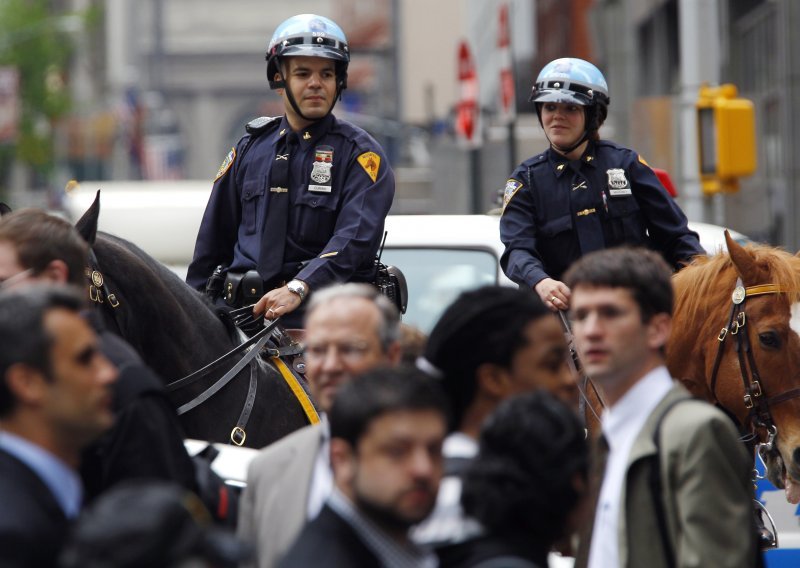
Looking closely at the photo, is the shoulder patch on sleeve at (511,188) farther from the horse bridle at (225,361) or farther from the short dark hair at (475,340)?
the short dark hair at (475,340)

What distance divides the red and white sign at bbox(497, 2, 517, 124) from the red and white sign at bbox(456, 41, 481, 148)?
506 mm

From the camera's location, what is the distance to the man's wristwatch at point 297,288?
7078mm

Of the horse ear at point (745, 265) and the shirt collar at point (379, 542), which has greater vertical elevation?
the horse ear at point (745, 265)

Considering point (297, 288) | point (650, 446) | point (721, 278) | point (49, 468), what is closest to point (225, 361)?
point (297, 288)

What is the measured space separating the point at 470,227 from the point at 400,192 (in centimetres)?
1950

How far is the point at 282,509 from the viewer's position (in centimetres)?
436

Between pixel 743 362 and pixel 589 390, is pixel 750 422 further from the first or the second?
pixel 589 390

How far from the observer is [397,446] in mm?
3730

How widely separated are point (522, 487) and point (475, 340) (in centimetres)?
72

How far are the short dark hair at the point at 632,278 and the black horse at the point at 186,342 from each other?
7.61ft

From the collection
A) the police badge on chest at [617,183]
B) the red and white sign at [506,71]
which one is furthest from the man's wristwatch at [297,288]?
the red and white sign at [506,71]

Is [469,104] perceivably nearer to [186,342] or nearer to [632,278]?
[186,342]

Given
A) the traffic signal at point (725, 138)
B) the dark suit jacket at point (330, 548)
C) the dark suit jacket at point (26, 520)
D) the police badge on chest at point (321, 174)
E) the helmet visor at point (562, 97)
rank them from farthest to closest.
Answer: the traffic signal at point (725, 138) → the police badge on chest at point (321, 174) → the helmet visor at point (562, 97) → the dark suit jacket at point (330, 548) → the dark suit jacket at point (26, 520)

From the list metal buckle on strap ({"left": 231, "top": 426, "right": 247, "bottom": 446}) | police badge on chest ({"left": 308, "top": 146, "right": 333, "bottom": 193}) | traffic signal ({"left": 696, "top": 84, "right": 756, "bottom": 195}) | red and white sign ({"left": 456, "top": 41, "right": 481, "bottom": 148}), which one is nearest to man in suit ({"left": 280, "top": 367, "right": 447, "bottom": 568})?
metal buckle on strap ({"left": 231, "top": 426, "right": 247, "bottom": 446})
